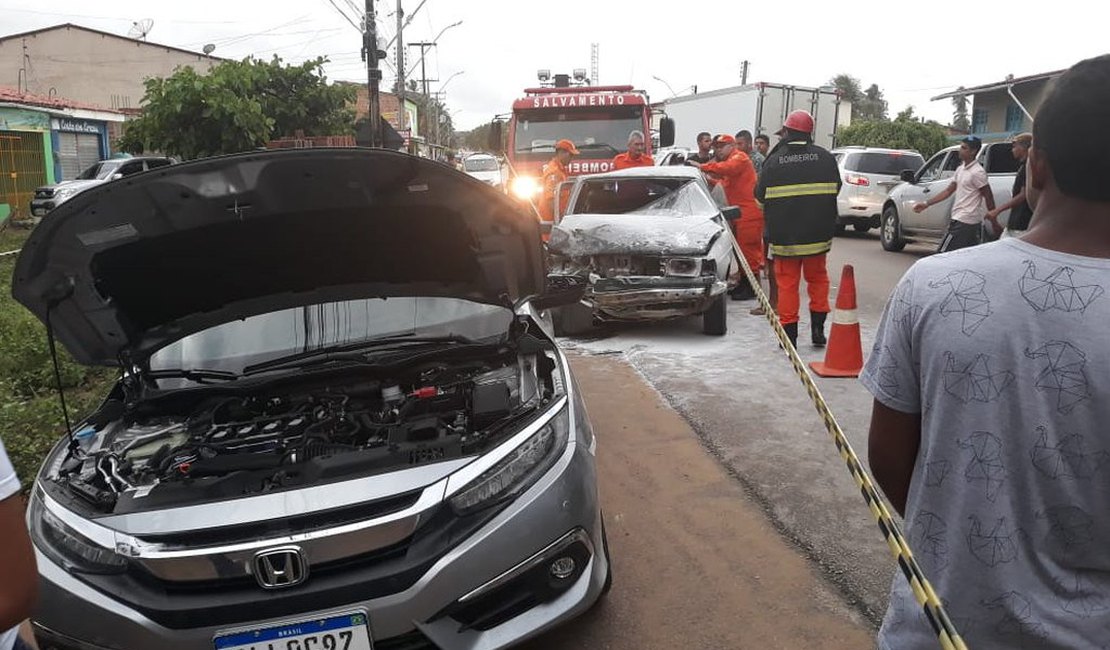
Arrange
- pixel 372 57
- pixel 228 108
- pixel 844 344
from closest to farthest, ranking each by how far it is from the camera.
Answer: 1. pixel 844 344
2. pixel 228 108
3. pixel 372 57

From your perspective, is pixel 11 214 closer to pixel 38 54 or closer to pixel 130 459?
pixel 38 54

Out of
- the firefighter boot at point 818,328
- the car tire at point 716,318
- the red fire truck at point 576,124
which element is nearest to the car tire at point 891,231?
the red fire truck at point 576,124

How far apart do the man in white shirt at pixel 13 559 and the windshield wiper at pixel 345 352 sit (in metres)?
1.93

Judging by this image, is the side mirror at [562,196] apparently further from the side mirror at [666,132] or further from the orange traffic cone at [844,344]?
the orange traffic cone at [844,344]

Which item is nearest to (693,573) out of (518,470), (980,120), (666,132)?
(518,470)

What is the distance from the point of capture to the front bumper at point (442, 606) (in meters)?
2.21

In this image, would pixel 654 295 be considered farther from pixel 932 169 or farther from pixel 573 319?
pixel 932 169

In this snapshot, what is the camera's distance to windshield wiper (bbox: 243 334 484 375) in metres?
3.20

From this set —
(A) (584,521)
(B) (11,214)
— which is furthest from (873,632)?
(B) (11,214)

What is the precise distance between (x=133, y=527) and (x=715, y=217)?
231 inches

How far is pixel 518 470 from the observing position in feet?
8.18

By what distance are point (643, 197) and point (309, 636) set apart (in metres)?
6.26

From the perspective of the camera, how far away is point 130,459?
276 centimetres

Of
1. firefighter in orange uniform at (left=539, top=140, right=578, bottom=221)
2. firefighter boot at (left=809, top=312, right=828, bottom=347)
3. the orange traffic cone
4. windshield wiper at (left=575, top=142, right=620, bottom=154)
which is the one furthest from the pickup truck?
the orange traffic cone
